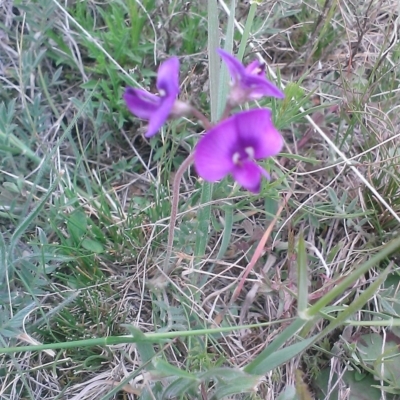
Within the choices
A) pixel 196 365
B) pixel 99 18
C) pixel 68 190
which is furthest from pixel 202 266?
pixel 99 18

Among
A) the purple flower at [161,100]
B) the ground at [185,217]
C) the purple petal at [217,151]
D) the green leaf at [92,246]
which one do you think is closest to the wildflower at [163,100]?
the purple flower at [161,100]

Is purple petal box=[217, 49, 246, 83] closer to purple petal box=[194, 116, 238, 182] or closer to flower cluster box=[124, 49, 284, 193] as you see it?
flower cluster box=[124, 49, 284, 193]

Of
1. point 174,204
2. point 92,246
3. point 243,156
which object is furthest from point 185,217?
Answer: point 243,156

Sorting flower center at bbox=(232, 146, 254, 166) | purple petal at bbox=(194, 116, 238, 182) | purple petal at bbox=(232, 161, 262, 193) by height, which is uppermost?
purple petal at bbox=(194, 116, 238, 182)

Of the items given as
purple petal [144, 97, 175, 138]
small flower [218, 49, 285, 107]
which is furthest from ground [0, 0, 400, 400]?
purple petal [144, 97, 175, 138]

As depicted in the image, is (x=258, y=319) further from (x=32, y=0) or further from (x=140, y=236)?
(x=32, y=0)

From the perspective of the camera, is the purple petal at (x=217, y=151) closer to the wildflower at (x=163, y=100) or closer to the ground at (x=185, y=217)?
the wildflower at (x=163, y=100)
